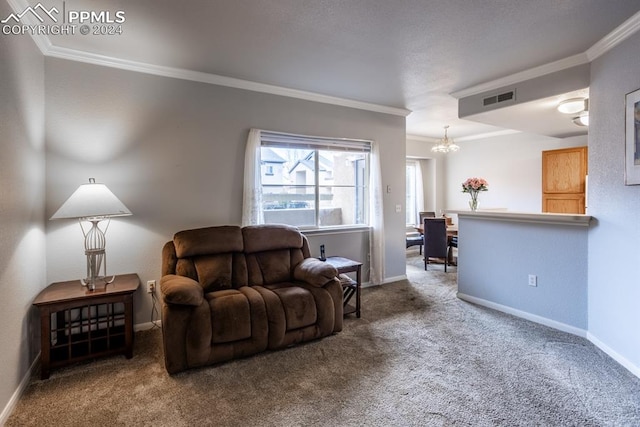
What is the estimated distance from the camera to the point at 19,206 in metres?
2.20

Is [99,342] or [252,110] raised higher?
[252,110]

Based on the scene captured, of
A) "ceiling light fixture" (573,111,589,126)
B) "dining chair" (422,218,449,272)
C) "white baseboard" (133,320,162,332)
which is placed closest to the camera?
"white baseboard" (133,320,162,332)

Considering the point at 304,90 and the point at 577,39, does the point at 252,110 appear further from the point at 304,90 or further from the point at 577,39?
the point at 577,39

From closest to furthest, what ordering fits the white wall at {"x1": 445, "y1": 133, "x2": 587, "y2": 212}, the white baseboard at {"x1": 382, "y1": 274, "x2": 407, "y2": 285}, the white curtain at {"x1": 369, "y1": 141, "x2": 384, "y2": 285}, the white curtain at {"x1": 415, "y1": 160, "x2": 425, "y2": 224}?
the white curtain at {"x1": 369, "y1": 141, "x2": 384, "y2": 285} → the white baseboard at {"x1": 382, "y1": 274, "x2": 407, "y2": 285} → the white wall at {"x1": 445, "y1": 133, "x2": 587, "y2": 212} → the white curtain at {"x1": 415, "y1": 160, "x2": 425, "y2": 224}

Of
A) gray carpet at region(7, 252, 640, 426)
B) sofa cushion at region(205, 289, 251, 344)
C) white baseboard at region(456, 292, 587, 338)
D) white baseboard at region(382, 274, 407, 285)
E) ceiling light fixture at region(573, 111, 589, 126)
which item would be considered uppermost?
ceiling light fixture at region(573, 111, 589, 126)

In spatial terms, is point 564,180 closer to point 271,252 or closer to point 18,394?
point 271,252

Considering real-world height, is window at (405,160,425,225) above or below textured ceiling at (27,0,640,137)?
below

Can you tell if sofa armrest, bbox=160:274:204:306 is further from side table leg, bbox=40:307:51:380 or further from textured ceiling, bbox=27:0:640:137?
textured ceiling, bbox=27:0:640:137

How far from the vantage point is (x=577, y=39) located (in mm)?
2625

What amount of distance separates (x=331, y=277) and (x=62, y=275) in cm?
237

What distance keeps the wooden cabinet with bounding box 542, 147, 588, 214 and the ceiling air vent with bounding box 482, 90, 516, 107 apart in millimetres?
2445

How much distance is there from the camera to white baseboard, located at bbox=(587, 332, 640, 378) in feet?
7.67

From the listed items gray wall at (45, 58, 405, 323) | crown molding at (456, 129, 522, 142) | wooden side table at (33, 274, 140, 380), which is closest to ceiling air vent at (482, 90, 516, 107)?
gray wall at (45, 58, 405, 323)

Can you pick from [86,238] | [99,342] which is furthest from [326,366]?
[86,238]
